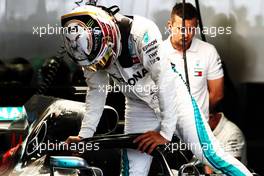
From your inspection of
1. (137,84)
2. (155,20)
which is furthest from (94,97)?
(155,20)

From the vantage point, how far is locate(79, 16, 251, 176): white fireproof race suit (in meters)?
1.79

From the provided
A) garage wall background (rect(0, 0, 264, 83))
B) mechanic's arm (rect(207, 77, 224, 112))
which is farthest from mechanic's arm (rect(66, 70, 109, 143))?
mechanic's arm (rect(207, 77, 224, 112))

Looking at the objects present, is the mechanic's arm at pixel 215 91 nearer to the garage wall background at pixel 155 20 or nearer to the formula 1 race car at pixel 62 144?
the garage wall background at pixel 155 20

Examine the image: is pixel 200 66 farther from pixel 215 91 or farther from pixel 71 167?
pixel 71 167

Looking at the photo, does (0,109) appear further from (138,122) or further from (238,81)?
(238,81)

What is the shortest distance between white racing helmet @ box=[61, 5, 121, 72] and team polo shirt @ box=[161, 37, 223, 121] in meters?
0.46

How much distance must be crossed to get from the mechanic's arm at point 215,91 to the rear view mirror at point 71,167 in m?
0.55

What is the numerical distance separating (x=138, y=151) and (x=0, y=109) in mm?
610

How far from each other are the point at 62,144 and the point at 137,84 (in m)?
0.37

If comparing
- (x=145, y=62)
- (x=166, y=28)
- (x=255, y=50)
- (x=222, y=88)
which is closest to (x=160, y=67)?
(x=145, y=62)

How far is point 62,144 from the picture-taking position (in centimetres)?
209

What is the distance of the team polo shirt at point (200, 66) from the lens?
2.24 metres

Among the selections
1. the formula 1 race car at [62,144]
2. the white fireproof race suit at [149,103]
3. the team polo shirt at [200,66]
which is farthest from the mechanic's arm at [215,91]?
the white fireproof race suit at [149,103]

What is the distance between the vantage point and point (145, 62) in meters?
1.80
